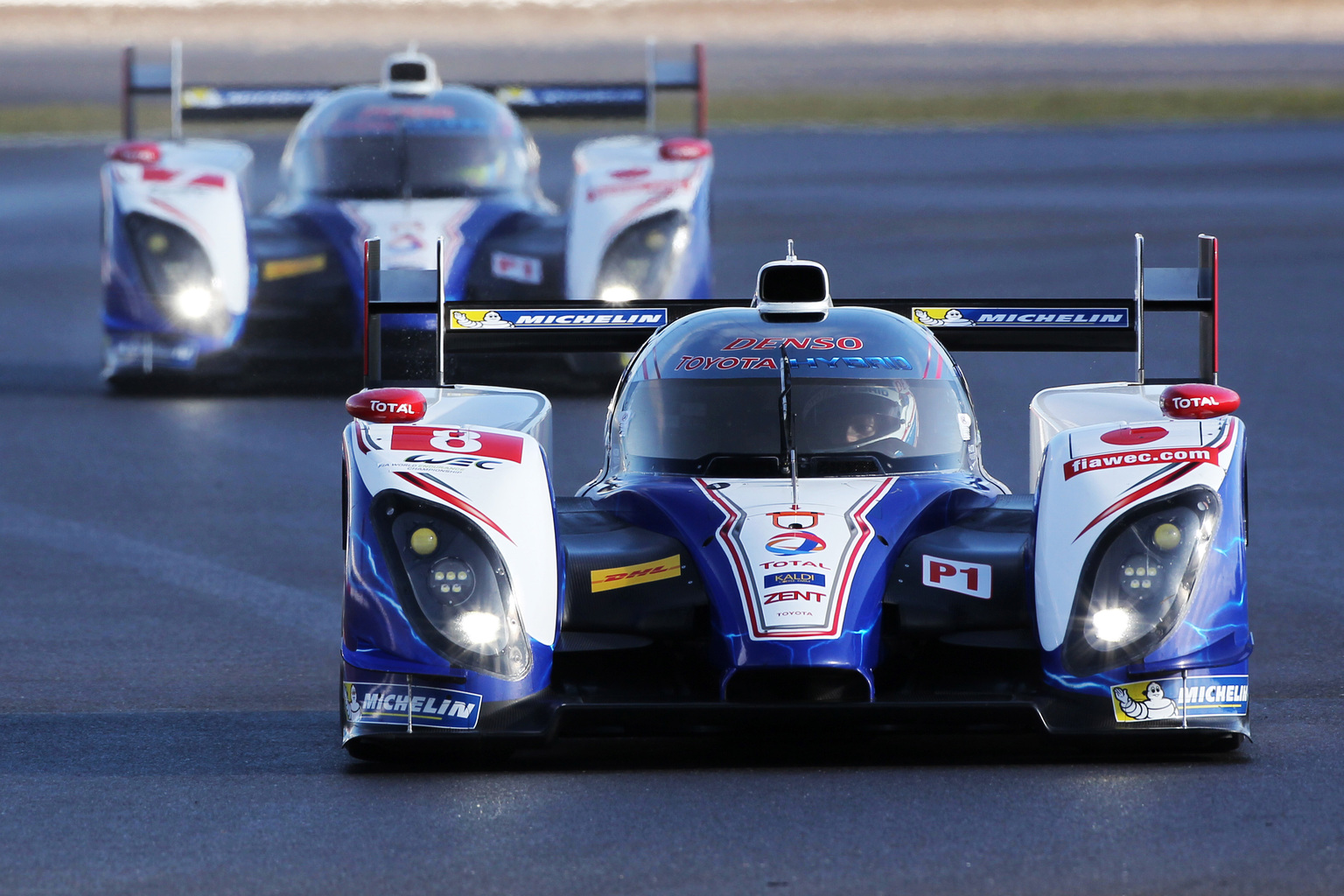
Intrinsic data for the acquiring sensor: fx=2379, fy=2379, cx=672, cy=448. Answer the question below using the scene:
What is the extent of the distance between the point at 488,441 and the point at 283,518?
436 centimetres

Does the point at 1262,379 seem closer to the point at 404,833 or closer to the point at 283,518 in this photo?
the point at 283,518

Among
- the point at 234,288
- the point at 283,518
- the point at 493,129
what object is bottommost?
the point at 283,518

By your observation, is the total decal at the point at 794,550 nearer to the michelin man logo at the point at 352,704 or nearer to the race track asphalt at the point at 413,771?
the race track asphalt at the point at 413,771

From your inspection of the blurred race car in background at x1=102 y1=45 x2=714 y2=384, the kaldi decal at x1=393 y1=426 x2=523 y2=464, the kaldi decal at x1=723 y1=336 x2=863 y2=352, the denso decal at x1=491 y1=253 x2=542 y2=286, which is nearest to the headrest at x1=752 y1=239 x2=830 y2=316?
the kaldi decal at x1=723 y1=336 x2=863 y2=352

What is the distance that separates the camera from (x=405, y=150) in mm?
14477

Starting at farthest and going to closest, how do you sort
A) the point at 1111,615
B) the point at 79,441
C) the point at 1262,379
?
the point at 1262,379
the point at 79,441
the point at 1111,615

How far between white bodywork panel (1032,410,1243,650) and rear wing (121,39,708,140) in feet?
29.1

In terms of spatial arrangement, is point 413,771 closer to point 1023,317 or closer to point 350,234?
point 1023,317

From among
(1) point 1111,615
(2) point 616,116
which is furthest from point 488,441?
(2) point 616,116

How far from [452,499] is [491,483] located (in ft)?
0.41

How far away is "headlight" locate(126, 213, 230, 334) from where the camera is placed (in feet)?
45.6

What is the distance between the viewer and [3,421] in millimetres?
13695

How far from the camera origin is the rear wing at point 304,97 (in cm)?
1523

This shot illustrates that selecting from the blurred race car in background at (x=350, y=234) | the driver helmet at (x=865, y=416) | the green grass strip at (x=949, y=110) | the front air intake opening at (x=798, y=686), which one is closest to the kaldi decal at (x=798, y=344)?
the driver helmet at (x=865, y=416)
